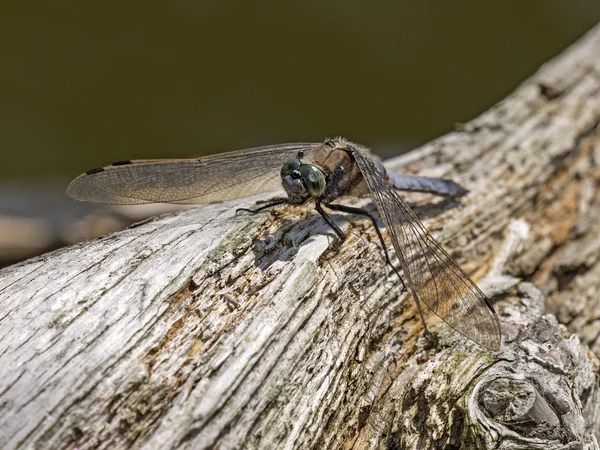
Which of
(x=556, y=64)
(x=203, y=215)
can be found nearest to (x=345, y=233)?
(x=203, y=215)

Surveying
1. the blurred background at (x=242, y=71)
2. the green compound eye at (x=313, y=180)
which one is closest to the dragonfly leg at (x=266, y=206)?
the green compound eye at (x=313, y=180)

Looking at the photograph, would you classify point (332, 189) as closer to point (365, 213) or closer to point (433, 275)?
point (365, 213)

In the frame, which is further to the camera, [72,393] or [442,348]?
[442,348]

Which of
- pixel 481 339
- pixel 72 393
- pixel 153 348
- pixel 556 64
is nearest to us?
pixel 72 393

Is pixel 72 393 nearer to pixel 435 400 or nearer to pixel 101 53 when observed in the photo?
pixel 435 400

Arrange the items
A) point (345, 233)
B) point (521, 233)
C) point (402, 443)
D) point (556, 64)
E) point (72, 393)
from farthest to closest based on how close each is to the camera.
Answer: point (556, 64), point (521, 233), point (345, 233), point (402, 443), point (72, 393)

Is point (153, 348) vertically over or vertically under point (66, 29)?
under

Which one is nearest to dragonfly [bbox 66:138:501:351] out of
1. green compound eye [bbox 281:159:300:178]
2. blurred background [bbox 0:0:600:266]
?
green compound eye [bbox 281:159:300:178]

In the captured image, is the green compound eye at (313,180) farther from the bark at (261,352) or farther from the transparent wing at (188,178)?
the transparent wing at (188,178)
